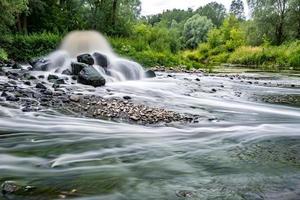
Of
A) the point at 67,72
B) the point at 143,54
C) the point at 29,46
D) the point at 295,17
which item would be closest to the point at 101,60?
the point at 67,72

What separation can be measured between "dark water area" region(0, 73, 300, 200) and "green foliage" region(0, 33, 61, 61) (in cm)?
1322

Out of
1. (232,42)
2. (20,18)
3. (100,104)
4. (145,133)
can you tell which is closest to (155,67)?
(20,18)

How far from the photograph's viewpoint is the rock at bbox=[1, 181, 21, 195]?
4.15 meters

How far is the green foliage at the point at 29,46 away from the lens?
68.2 feet

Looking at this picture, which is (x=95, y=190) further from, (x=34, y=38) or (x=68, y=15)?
(x=68, y=15)

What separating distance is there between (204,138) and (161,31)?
26.7 m

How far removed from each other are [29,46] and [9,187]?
19.0 m

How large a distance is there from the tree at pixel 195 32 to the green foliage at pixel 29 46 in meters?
57.4

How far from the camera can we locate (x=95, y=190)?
4.36 metres

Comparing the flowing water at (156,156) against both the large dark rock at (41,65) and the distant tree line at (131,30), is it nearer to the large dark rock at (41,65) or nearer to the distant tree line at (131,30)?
the distant tree line at (131,30)

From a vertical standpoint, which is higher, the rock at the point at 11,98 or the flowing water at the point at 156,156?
the rock at the point at 11,98

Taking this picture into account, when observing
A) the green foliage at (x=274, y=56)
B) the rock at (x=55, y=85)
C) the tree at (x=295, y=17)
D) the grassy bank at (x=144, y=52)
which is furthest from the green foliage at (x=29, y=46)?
the tree at (x=295, y=17)

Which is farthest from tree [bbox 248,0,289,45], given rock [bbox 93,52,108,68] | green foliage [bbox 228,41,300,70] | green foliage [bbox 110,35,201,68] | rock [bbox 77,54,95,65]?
rock [bbox 77,54,95,65]

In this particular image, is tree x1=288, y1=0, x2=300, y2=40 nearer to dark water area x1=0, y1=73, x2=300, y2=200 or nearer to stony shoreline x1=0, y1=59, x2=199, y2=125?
dark water area x1=0, y1=73, x2=300, y2=200
